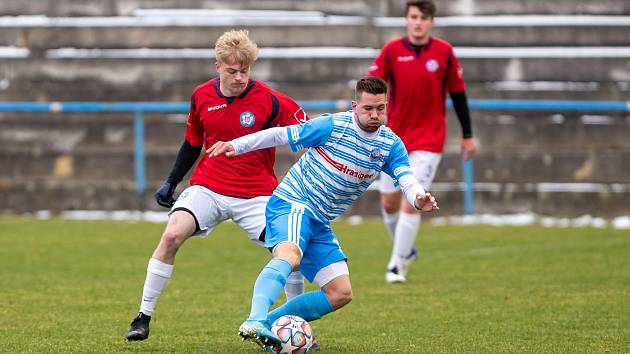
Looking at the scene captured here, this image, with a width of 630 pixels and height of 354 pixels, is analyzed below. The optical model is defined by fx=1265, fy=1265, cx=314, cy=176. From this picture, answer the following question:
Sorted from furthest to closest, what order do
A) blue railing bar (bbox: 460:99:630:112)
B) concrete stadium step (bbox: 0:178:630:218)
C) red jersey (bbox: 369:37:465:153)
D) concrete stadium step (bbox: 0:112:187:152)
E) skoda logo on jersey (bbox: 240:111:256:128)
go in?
concrete stadium step (bbox: 0:112:187:152)
concrete stadium step (bbox: 0:178:630:218)
blue railing bar (bbox: 460:99:630:112)
red jersey (bbox: 369:37:465:153)
skoda logo on jersey (bbox: 240:111:256:128)

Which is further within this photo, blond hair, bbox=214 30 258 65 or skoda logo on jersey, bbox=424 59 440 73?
skoda logo on jersey, bbox=424 59 440 73

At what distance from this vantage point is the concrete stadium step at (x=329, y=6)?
17.1 metres

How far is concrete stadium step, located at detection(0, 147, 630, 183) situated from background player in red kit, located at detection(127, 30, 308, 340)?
882 centimetres

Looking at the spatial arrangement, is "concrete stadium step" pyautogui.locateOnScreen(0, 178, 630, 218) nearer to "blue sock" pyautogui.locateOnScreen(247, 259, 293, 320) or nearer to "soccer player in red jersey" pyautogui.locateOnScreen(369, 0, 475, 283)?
"soccer player in red jersey" pyautogui.locateOnScreen(369, 0, 475, 283)

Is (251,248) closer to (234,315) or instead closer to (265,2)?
(234,315)

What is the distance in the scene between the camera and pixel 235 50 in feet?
23.2

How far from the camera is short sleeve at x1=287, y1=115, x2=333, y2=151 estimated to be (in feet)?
21.7

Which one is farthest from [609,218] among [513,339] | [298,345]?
[298,345]

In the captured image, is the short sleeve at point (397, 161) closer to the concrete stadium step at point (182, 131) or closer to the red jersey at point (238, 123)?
the red jersey at point (238, 123)

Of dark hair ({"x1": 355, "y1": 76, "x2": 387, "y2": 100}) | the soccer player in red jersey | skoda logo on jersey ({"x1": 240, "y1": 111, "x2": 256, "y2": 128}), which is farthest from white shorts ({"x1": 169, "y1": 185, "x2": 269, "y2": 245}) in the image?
the soccer player in red jersey

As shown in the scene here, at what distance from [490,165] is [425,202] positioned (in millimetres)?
10137

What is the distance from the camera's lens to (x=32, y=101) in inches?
685

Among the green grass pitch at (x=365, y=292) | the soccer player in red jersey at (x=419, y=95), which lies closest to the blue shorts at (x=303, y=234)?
the green grass pitch at (x=365, y=292)

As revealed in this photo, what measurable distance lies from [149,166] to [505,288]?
8.14 m
